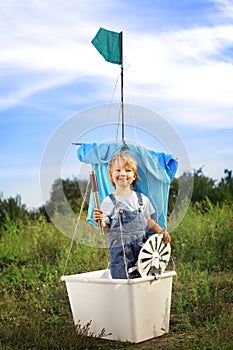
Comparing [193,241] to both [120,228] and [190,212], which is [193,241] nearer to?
[190,212]

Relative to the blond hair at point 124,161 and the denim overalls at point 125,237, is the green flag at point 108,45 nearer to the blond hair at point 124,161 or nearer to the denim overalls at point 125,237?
the blond hair at point 124,161

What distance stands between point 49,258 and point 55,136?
3.09m

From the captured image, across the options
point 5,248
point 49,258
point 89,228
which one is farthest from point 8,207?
point 89,228

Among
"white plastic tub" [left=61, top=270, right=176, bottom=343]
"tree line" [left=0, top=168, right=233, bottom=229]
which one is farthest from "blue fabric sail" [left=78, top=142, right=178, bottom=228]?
"tree line" [left=0, top=168, right=233, bottom=229]

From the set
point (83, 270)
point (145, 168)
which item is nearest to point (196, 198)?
point (83, 270)

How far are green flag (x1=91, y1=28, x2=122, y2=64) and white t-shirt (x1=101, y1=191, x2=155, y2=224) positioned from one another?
984mm

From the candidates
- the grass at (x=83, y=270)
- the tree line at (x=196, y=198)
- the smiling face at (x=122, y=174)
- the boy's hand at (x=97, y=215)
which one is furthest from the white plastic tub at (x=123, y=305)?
the tree line at (x=196, y=198)

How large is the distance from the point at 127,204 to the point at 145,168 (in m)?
0.31

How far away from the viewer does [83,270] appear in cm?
613

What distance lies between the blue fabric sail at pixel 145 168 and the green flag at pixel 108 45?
24.6 inches

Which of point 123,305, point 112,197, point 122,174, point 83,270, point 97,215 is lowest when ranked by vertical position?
point 123,305

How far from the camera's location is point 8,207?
369 inches

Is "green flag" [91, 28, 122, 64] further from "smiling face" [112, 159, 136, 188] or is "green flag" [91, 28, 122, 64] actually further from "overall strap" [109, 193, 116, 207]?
"overall strap" [109, 193, 116, 207]

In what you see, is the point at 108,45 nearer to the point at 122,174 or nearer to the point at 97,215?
the point at 122,174
